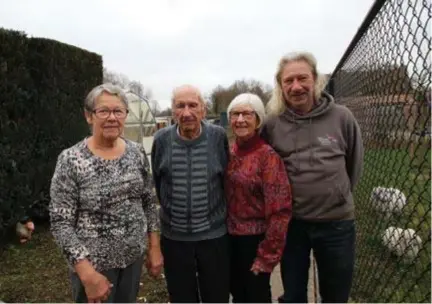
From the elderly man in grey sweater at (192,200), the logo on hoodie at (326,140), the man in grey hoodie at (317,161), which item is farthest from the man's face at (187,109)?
the logo on hoodie at (326,140)

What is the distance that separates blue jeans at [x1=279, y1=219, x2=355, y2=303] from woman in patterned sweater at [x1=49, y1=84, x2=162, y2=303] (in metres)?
0.83

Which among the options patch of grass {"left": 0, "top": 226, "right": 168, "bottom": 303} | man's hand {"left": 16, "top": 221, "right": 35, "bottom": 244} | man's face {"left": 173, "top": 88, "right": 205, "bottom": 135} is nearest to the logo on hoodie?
man's face {"left": 173, "top": 88, "right": 205, "bottom": 135}

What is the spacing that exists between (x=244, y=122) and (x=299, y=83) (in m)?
0.35

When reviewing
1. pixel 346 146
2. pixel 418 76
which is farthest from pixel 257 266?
pixel 418 76

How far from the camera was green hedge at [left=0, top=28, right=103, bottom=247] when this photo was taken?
17.3 ft

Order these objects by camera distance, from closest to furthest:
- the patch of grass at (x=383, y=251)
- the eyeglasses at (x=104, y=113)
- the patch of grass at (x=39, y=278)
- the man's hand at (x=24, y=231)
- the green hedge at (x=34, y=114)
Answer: the eyeglasses at (x=104, y=113)
the patch of grass at (x=383, y=251)
the patch of grass at (x=39, y=278)
the green hedge at (x=34, y=114)
the man's hand at (x=24, y=231)

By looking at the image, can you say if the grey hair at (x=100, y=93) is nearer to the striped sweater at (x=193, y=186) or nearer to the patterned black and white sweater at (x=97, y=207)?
the patterned black and white sweater at (x=97, y=207)

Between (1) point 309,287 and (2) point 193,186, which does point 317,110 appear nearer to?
(2) point 193,186

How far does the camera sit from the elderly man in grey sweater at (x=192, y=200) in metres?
2.34

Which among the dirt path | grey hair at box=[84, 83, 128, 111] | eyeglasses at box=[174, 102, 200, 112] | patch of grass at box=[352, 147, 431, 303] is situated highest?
grey hair at box=[84, 83, 128, 111]

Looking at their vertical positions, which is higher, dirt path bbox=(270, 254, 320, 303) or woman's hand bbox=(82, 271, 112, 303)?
woman's hand bbox=(82, 271, 112, 303)

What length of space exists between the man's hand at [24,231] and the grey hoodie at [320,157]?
459 centimetres

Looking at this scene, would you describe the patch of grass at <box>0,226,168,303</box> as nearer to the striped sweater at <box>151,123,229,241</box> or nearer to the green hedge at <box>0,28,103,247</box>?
the green hedge at <box>0,28,103,247</box>

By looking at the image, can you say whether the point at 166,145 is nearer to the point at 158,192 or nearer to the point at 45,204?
the point at 158,192
